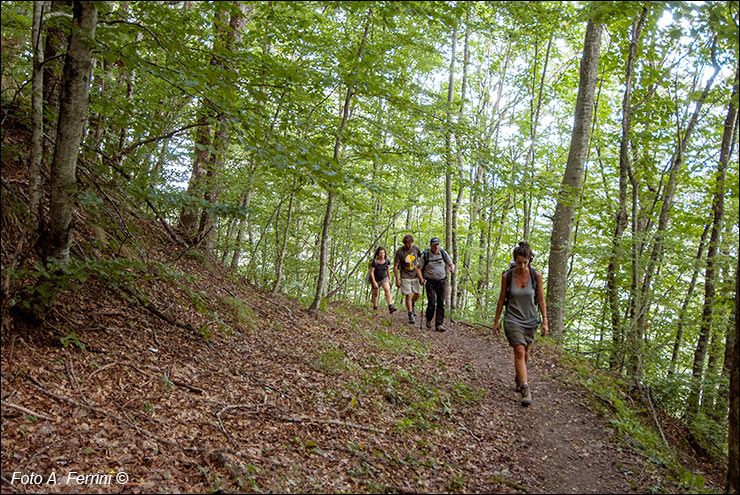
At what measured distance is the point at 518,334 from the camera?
6.17 m

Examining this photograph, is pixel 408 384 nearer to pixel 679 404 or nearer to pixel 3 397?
pixel 3 397

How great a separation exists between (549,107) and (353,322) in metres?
16.1

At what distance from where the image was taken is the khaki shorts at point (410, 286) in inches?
Result: 420

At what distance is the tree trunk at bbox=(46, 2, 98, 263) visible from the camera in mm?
3607

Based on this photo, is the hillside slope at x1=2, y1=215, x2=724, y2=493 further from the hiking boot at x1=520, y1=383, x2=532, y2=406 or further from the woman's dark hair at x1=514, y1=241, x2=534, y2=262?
the woman's dark hair at x1=514, y1=241, x2=534, y2=262

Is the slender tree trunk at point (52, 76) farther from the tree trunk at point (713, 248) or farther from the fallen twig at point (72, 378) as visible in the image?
the tree trunk at point (713, 248)

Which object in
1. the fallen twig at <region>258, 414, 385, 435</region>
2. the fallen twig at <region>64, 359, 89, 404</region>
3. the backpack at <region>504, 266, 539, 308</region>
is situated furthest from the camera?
the backpack at <region>504, 266, 539, 308</region>

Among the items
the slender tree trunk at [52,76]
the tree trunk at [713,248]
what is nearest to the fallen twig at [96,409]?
the slender tree trunk at [52,76]

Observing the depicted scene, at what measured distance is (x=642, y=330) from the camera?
23.7 ft

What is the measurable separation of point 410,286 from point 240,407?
6.89 meters

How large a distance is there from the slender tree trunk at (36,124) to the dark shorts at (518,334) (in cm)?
561

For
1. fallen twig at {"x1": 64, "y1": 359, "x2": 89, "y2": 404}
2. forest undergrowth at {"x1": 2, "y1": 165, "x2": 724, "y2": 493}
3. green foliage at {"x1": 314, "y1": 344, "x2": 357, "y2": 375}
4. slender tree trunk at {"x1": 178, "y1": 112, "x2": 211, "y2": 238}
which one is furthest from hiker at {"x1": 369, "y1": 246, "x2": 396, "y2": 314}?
fallen twig at {"x1": 64, "y1": 359, "x2": 89, "y2": 404}

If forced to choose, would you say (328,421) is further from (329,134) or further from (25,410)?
(329,134)

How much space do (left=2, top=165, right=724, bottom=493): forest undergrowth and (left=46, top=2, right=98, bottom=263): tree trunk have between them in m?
0.25
